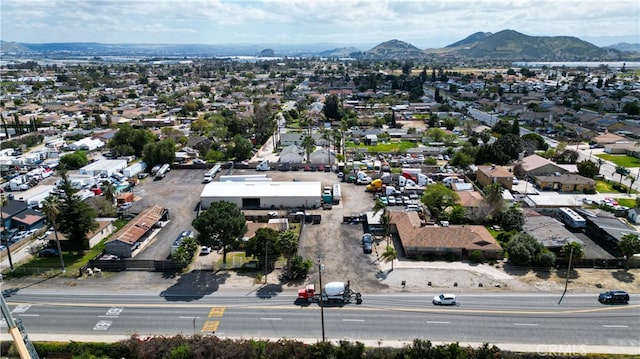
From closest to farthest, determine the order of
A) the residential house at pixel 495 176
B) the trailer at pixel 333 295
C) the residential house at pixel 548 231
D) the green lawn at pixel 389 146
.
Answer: the trailer at pixel 333 295, the residential house at pixel 548 231, the residential house at pixel 495 176, the green lawn at pixel 389 146

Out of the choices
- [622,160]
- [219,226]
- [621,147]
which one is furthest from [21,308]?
[621,147]

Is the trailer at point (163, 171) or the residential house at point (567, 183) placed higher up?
the residential house at point (567, 183)

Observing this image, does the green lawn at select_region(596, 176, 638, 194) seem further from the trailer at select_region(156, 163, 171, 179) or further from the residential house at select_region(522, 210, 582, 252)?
the trailer at select_region(156, 163, 171, 179)

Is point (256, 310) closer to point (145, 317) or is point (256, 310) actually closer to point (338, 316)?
point (338, 316)

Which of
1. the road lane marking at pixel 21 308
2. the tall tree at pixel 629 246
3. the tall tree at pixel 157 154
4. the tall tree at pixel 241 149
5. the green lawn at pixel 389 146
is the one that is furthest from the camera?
the green lawn at pixel 389 146

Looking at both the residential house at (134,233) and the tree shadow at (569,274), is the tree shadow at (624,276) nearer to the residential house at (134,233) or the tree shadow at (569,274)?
the tree shadow at (569,274)

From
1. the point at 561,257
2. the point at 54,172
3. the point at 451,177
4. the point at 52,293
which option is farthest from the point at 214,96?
the point at 561,257

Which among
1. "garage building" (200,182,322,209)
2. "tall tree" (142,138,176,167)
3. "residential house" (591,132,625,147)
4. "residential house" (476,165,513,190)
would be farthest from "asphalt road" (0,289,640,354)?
"residential house" (591,132,625,147)

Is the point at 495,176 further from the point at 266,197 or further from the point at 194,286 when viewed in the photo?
the point at 194,286

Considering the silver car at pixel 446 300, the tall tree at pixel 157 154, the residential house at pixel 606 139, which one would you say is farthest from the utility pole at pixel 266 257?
the residential house at pixel 606 139
